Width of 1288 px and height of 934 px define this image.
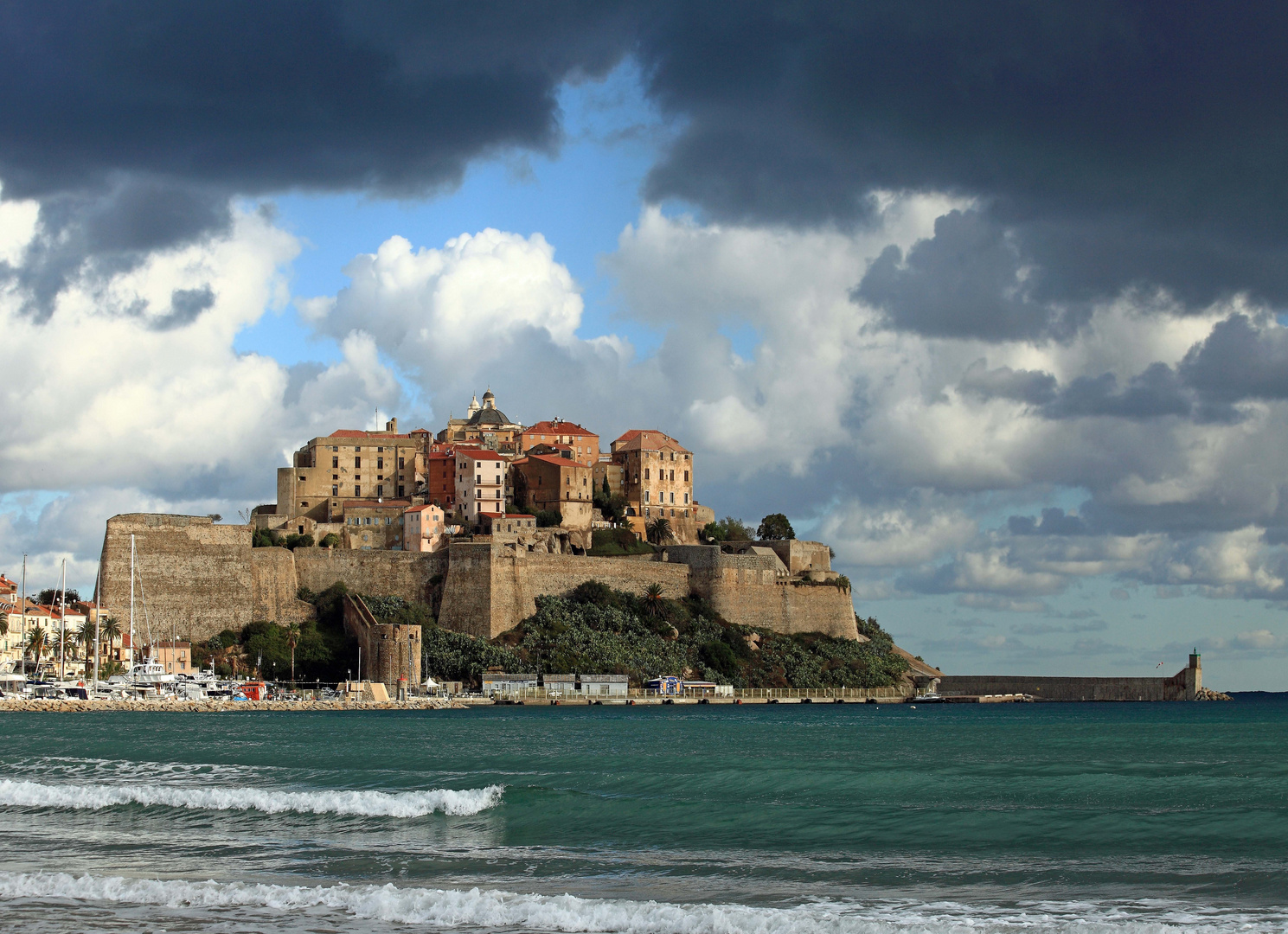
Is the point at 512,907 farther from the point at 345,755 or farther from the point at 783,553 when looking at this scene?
the point at 783,553

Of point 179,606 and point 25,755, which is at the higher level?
point 179,606

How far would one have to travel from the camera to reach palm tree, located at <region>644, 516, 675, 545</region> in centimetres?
7862

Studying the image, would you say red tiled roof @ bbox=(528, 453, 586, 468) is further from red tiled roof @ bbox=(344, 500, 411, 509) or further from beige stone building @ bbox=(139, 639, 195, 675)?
beige stone building @ bbox=(139, 639, 195, 675)

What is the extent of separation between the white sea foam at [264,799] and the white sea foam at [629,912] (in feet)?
20.1

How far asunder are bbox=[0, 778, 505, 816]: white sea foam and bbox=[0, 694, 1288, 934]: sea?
0.17 feet

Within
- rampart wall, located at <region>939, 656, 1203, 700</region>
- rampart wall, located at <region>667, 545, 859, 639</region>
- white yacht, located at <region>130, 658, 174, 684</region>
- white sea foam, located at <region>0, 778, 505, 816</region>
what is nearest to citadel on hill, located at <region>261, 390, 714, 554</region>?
rampart wall, located at <region>667, 545, 859, 639</region>

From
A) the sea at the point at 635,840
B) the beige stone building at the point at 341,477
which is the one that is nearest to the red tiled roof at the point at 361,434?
the beige stone building at the point at 341,477

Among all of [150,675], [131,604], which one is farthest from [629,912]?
[131,604]

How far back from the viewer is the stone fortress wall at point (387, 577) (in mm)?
60469

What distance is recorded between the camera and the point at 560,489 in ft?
249

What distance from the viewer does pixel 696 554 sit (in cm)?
7162

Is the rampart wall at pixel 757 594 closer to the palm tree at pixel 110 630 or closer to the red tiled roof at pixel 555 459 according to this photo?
the red tiled roof at pixel 555 459

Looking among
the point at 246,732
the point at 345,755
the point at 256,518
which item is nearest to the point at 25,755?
the point at 345,755

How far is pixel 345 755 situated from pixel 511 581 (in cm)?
3434
